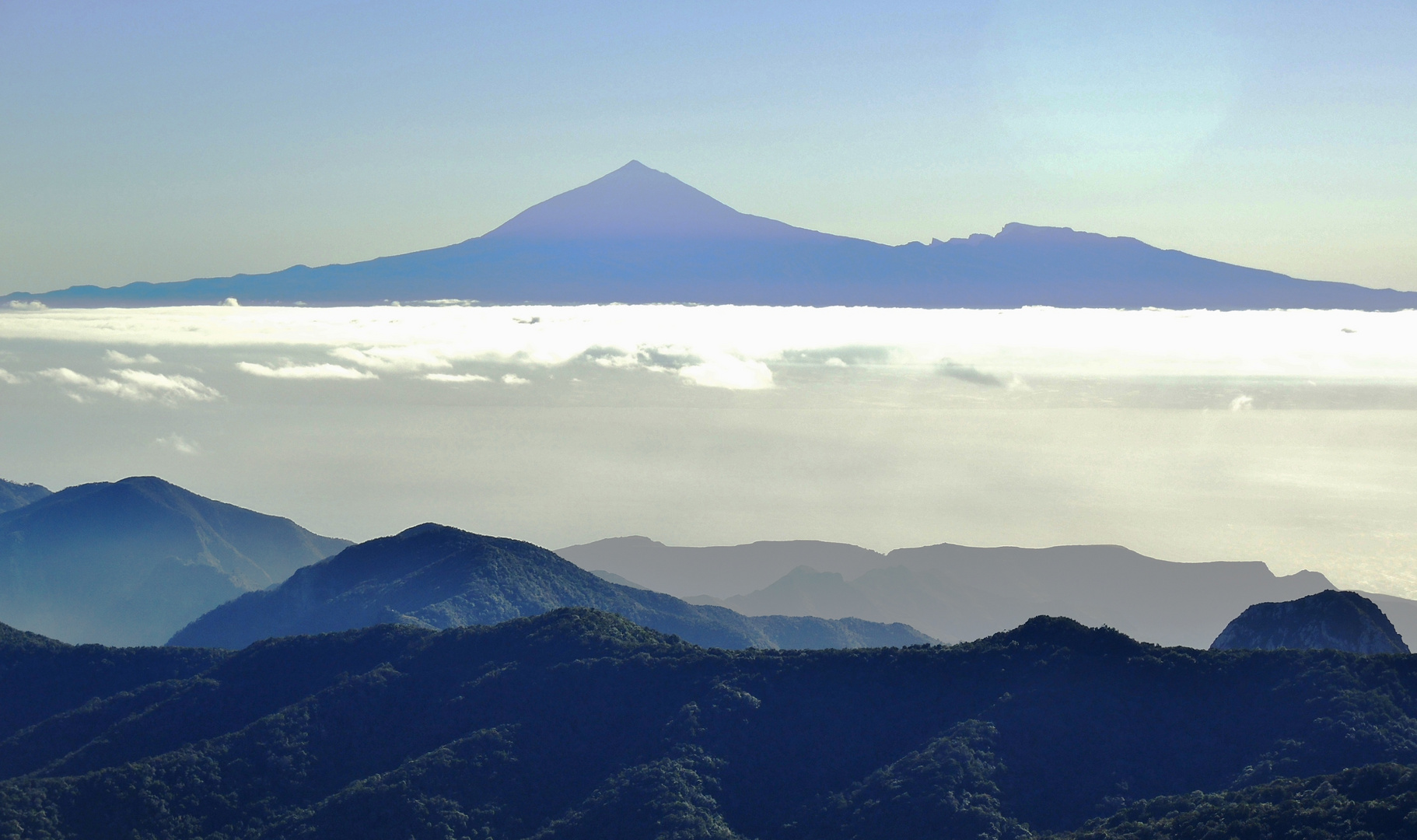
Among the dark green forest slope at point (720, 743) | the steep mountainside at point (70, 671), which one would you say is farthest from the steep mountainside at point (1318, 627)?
the steep mountainside at point (70, 671)

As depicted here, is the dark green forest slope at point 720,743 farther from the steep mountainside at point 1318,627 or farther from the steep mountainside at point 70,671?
the steep mountainside at point 1318,627

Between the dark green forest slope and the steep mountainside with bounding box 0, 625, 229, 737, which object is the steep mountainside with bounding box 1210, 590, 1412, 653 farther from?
the steep mountainside with bounding box 0, 625, 229, 737

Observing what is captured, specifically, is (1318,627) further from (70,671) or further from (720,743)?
(70,671)

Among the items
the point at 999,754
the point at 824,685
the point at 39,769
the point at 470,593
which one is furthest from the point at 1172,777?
the point at 470,593

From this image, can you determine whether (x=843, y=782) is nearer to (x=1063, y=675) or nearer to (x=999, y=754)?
(x=999, y=754)

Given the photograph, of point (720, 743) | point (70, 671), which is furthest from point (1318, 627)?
point (70, 671)

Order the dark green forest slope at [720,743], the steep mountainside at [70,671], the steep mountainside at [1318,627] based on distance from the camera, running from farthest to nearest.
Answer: the steep mountainside at [1318,627], the steep mountainside at [70,671], the dark green forest slope at [720,743]
